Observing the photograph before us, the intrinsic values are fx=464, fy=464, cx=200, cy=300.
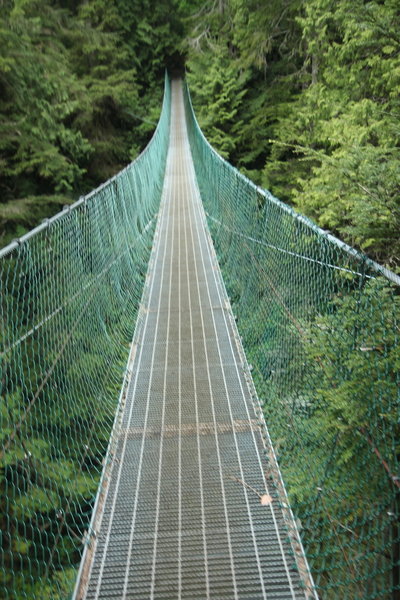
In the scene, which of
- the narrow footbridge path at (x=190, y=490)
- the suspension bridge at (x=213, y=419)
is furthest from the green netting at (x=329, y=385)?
the narrow footbridge path at (x=190, y=490)

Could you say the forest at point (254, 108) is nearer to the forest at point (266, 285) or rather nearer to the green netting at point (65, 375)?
the forest at point (266, 285)

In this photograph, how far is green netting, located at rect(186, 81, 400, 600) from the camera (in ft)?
5.38

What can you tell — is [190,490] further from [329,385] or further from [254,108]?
[254,108]

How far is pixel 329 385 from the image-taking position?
2121 millimetres

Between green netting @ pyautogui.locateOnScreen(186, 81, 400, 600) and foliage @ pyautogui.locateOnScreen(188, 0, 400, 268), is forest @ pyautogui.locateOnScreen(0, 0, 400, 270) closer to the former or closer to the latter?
foliage @ pyautogui.locateOnScreen(188, 0, 400, 268)

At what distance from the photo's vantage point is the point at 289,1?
6832 mm

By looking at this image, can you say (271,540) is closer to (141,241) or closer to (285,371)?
(285,371)

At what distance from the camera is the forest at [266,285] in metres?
1.87

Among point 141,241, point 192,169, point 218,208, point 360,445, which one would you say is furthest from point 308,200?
point 192,169

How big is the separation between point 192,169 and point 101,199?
22.8ft

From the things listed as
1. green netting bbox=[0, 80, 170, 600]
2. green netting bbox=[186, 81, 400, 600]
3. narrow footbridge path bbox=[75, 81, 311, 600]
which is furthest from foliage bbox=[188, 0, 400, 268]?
green netting bbox=[0, 80, 170, 600]

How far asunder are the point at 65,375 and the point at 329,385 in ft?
4.17

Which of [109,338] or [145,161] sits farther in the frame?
[145,161]

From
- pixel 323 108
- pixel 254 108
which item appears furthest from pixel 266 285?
pixel 254 108
